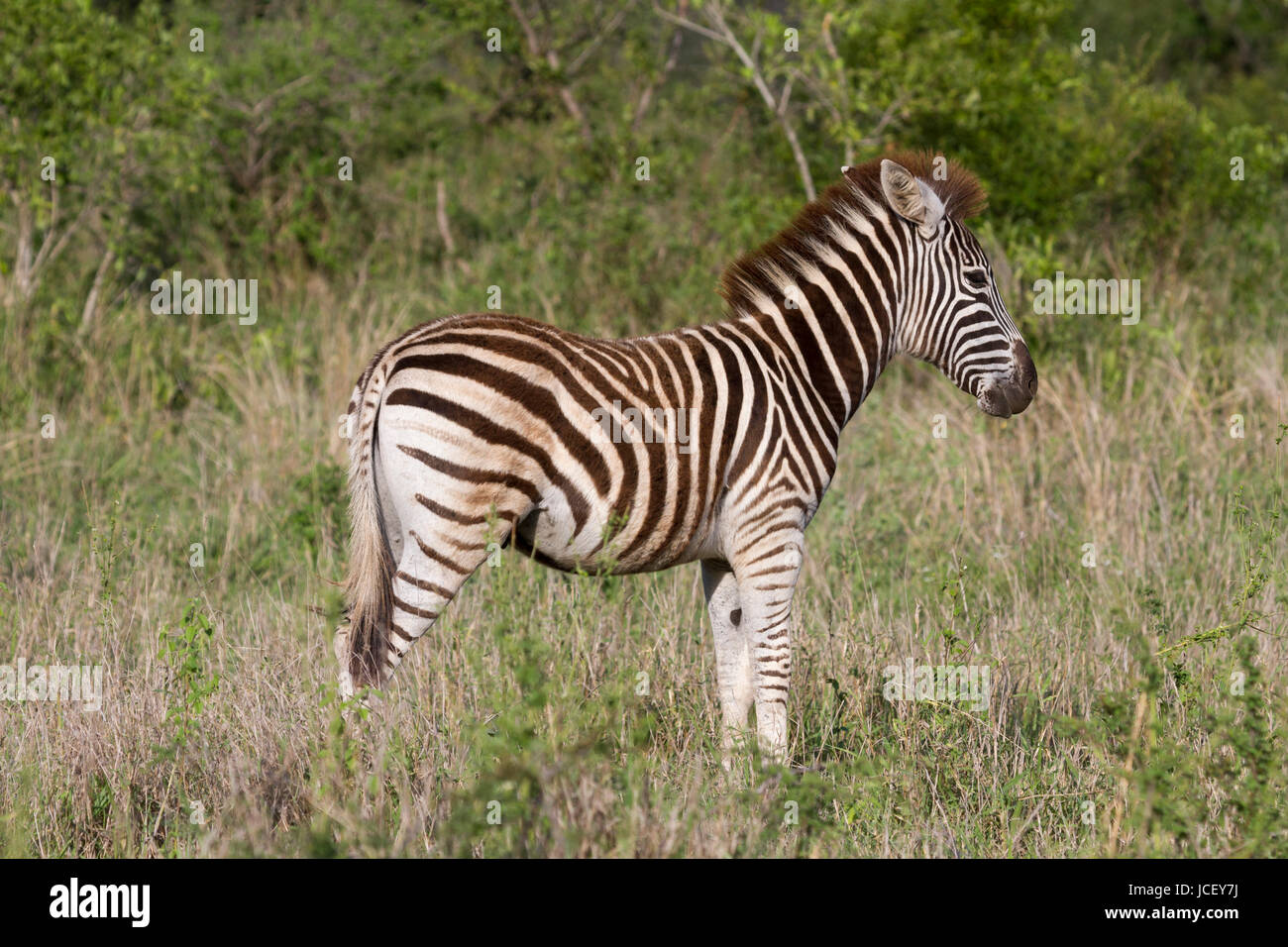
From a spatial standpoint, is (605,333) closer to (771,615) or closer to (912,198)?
(912,198)

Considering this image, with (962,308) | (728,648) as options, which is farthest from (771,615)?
(962,308)

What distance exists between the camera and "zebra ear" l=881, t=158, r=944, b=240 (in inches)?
195

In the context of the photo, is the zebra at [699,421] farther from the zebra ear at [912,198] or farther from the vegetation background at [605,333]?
the vegetation background at [605,333]

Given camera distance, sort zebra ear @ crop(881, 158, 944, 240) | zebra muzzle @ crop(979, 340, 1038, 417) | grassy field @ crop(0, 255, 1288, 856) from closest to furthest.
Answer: grassy field @ crop(0, 255, 1288, 856) < zebra ear @ crop(881, 158, 944, 240) < zebra muzzle @ crop(979, 340, 1038, 417)

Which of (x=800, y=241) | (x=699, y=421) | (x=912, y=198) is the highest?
(x=912, y=198)

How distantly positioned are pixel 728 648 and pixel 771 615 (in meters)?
0.43

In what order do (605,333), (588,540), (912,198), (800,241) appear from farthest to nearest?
(605,333) < (800,241) < (912,198) < (588,540)

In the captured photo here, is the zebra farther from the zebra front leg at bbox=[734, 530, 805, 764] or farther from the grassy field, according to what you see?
the grassy field

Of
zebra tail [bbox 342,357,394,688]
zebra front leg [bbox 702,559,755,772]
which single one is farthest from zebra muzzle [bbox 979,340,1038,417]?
zebra tail [bbox 342,357,394,688]

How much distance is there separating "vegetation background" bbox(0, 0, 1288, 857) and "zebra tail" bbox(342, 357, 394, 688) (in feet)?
0.87

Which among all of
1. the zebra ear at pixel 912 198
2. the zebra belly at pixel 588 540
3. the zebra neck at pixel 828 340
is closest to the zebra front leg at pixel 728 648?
the zebra belly at pixel 588 540

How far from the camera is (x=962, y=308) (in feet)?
16.8

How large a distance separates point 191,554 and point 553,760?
3.61m

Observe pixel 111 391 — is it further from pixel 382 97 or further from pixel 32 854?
pixel 32 854
